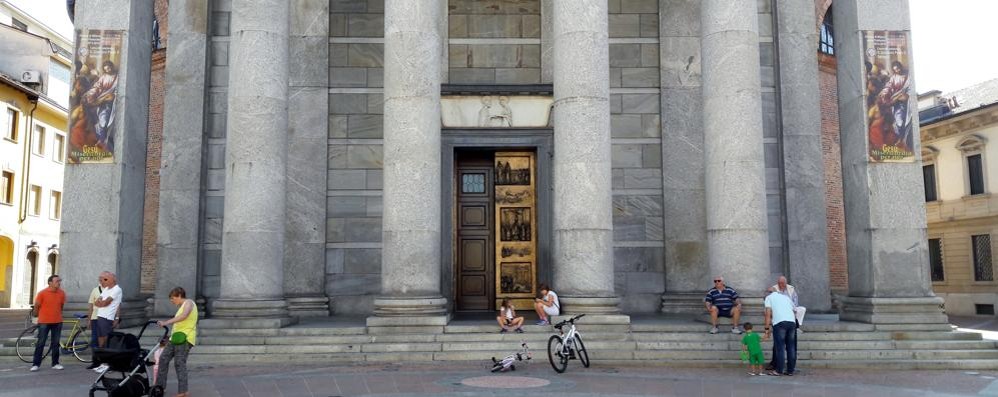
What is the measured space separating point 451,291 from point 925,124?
31237 millimetres

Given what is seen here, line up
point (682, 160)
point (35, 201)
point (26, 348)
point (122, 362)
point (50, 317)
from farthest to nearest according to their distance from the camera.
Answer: point (35, 201), point (682, 160), point (26, 348), point (50, 317), point (122, 362)

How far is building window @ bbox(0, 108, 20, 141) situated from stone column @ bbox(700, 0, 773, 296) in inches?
1529

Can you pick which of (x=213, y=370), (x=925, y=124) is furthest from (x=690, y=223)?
(x=925, y=124)

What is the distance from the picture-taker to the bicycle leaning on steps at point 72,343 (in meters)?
15.7

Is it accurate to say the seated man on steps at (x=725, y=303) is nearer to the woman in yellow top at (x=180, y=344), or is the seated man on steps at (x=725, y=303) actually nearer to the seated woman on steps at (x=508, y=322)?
the seated woman on steps at (x=508, y=322)

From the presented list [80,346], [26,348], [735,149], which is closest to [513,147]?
[735,149]

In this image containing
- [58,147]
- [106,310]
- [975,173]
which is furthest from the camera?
[58,147]

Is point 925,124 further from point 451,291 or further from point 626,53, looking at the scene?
point 451,291

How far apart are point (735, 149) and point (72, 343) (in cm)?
1497

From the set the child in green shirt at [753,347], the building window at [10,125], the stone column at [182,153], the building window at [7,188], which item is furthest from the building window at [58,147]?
the child in green shirt at [753,347]

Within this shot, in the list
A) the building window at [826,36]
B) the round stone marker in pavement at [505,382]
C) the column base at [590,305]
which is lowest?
the round stone marker in pavement at [505,382]

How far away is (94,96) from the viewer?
57.9 feet

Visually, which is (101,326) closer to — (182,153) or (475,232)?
(182,153)

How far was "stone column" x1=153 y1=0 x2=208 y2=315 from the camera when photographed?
1995 cm
